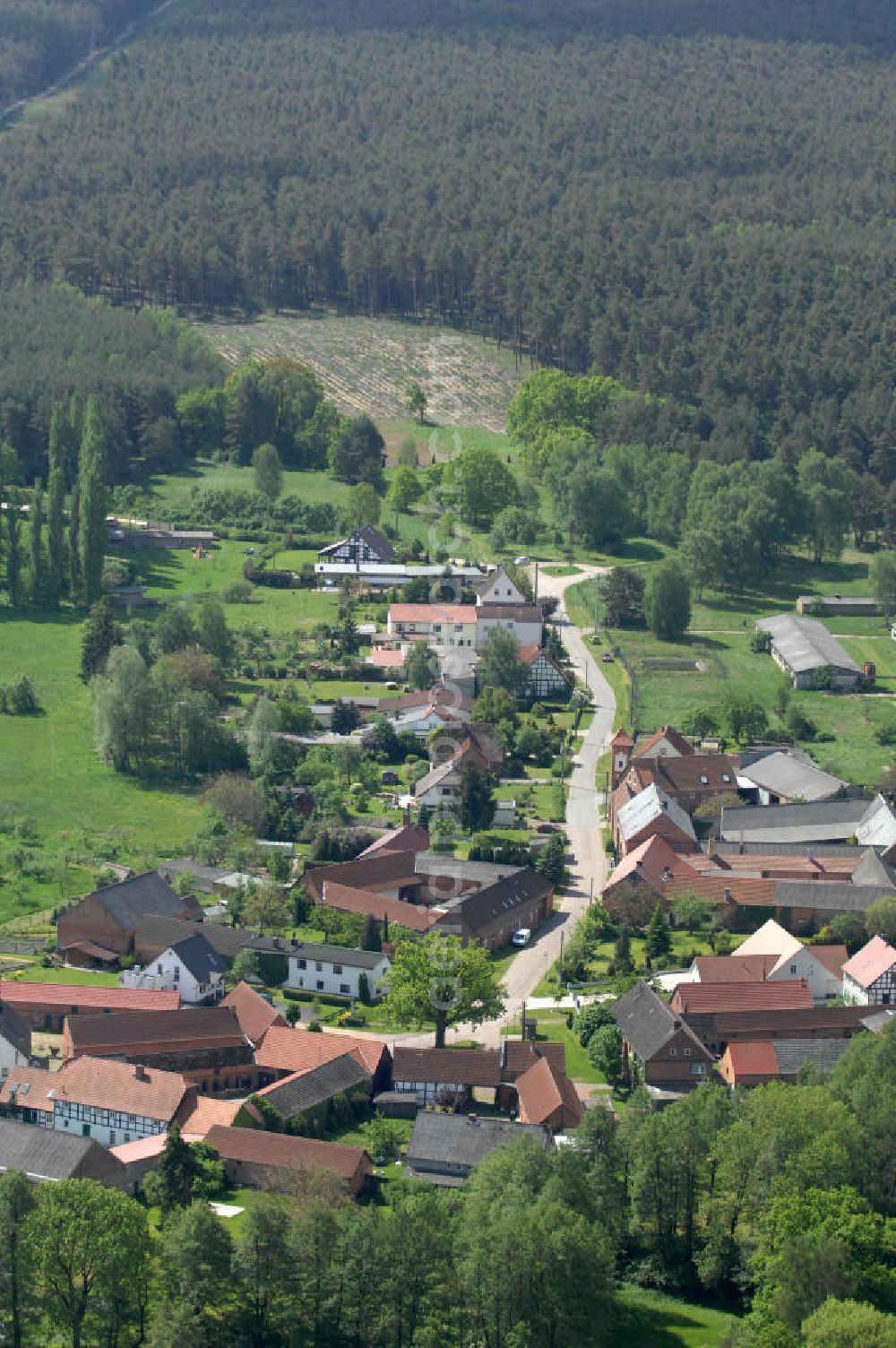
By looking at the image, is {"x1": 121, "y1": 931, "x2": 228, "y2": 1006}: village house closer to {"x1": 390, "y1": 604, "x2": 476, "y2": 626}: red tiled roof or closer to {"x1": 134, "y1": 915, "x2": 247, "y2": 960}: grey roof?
{"x1": 134, "y1": 915, "x2": 247, "y2": 960}: grey roof

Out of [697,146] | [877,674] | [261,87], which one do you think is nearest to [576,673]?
[877,674]

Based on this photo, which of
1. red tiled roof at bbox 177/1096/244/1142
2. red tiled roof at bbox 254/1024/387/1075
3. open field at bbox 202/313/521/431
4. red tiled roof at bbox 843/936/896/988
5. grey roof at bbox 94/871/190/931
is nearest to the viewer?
red tiled roof at bbox 177/1096/244/1142

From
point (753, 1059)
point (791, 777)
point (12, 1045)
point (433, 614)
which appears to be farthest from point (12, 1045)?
point (433, 614)

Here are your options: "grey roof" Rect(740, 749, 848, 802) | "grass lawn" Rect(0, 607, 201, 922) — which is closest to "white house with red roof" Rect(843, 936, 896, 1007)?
"grey roof" Rect(740, 749, 848, 802)

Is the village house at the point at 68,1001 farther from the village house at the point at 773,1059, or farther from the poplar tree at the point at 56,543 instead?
the poplar tree at the point at 56,543

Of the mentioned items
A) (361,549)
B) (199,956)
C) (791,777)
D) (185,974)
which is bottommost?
(361,549)

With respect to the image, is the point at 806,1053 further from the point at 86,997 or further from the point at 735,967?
the point at 86,997
